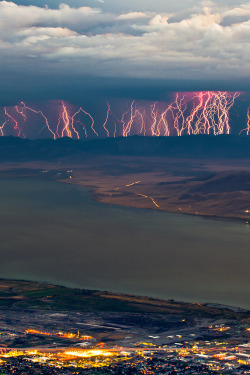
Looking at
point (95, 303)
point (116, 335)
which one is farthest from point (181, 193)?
point (116, 335)

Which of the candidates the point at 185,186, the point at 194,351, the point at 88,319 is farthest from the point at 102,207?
the point at 194,351

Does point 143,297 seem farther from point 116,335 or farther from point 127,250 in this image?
point 127,250

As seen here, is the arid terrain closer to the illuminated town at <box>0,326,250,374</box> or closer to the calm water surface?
the calm water surface

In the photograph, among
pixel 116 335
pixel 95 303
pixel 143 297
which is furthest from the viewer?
pixel 143 297

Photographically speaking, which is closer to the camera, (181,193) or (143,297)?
(143,297)

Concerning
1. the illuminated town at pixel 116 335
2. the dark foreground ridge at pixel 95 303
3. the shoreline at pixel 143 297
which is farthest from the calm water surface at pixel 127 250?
the illuminated town at pixel 116 335

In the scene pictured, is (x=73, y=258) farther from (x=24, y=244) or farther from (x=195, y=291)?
(x=195, y=291)

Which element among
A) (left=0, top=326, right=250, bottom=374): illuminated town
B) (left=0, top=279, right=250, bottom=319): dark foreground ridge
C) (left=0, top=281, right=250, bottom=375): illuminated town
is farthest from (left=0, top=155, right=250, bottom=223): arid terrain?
(left=0, top=326, right=250, bottom=374): illuminated town

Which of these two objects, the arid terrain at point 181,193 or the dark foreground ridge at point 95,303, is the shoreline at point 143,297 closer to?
the dark foreground ridge at point 95,303
